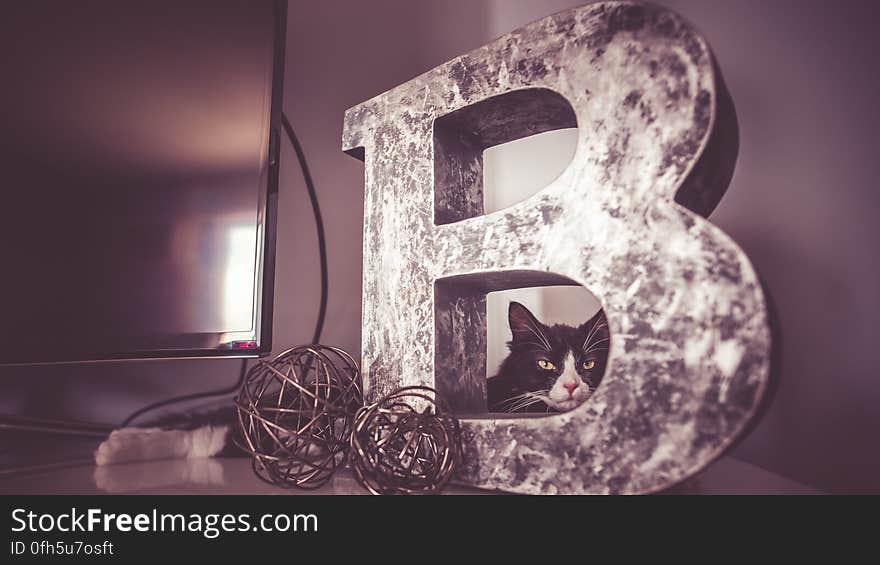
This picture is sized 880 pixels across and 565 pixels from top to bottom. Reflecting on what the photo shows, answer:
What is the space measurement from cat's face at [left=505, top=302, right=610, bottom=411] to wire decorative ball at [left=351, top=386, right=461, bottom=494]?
257mm

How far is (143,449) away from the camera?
0.68 meters

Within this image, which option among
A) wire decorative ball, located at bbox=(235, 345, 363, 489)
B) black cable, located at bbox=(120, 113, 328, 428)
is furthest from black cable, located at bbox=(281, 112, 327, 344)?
wire decorative ball, located at bbox=(235, 345, 363, 489)

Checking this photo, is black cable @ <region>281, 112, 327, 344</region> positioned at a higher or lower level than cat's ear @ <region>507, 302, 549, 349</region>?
higher

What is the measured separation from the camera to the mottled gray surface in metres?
0.37

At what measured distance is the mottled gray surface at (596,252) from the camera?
14.5 inches

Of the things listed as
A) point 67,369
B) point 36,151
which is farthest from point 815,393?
point 67,369

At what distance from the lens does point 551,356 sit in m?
0.77

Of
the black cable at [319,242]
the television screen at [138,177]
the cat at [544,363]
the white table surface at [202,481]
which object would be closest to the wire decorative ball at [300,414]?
the white table surface at [202,481]

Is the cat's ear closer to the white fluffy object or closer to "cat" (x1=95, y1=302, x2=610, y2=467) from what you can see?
"cat" (x1=95, y1=302, x2=610, y2=467)

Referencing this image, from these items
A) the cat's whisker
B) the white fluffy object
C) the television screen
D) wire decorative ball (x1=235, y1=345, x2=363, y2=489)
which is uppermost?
the television screen

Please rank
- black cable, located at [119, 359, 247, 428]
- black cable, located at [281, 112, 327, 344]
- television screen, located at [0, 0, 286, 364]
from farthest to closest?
black cable, located at [281, 112, 327, 344]
black cable, located at [119, 359, 247, 428]
television screen, located at [0, 0, 286, 364]

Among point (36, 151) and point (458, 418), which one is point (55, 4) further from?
point (458, 418)

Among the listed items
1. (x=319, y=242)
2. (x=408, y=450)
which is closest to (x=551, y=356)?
(x=408, y=450)

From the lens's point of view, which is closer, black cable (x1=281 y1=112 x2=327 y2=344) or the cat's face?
the cat's face
